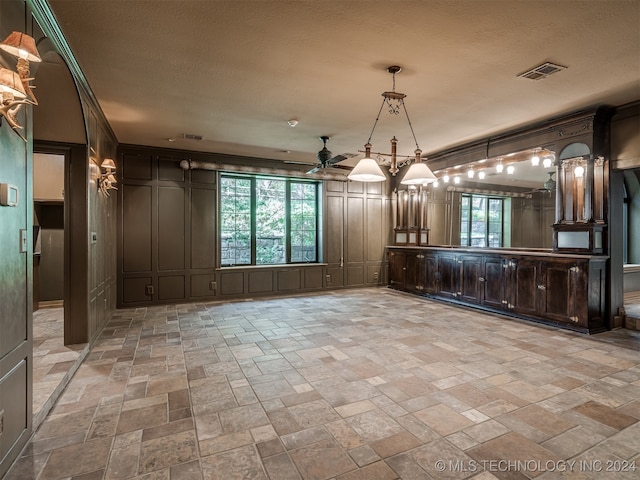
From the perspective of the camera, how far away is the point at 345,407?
2525 millimetres

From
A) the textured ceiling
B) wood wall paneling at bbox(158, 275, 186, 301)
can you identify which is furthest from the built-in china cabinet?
wood wall paneling at bbox(158, 275, 186, 301)

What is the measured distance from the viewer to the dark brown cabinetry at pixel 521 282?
14.5 feet

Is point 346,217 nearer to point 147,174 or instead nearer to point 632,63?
point 147,174

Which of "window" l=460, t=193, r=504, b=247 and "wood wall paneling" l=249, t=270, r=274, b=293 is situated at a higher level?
"window" l=460, t=193, r=504, b=247

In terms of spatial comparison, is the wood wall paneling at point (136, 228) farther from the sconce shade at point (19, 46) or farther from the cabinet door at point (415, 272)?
the cabinet door at point (415, 272)

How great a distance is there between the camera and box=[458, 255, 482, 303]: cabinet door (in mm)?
5824

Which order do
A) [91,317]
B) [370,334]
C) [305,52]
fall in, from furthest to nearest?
[370,334], [91,317], [305,52]

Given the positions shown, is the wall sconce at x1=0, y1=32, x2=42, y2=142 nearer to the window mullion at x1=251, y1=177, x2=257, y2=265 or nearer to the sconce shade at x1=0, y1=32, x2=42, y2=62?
the sconce shade at x1=0, y1=32, x2=42, y2=62

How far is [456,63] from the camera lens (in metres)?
3.15

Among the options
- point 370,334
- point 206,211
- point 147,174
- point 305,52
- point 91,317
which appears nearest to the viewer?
point 305,52

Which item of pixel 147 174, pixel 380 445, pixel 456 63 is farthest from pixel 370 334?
pixel 147 174

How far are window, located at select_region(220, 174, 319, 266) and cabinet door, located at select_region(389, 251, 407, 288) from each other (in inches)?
71.7

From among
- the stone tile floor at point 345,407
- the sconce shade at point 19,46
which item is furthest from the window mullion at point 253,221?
the sconce shade at point 19,46

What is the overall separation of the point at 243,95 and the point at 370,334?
3.30 m
